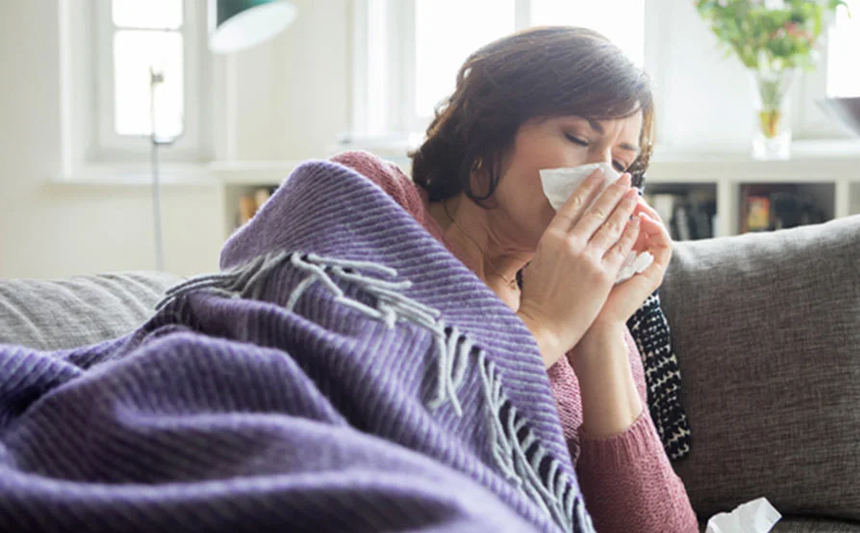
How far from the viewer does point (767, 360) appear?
142 cm

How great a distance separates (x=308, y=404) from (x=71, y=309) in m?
0.70

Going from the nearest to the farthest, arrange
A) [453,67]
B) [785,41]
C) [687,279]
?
[687,279] → [785,41] → [453,67]

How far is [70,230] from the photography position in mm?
3629

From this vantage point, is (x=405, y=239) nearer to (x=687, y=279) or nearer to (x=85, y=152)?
(x=687, y=279)

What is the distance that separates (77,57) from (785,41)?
245cm

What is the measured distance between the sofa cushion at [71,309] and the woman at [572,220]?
397mm

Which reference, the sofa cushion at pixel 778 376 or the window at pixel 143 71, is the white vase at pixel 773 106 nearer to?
the sofa cushion at pixel 778 376

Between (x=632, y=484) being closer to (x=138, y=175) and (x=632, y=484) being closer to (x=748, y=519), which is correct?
(x=748, y=519)

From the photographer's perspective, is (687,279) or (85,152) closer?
(687,279)

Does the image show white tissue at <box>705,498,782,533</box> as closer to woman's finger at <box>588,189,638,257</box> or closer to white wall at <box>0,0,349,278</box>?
woman's finger at <box>588,189,638,257</box>

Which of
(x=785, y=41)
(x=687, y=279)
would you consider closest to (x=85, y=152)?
(x=785, y=41)

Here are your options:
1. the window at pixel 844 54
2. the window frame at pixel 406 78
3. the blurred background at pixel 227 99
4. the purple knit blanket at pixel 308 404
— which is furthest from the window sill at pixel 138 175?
the purple knit blanket at pixel 308 404

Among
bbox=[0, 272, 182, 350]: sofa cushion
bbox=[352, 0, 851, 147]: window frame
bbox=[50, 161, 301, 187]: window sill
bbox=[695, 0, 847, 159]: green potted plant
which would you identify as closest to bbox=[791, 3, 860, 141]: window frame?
bbox=[352, 0, 851, 147]: window frame

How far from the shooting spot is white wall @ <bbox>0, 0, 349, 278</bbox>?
3490 millimetres
